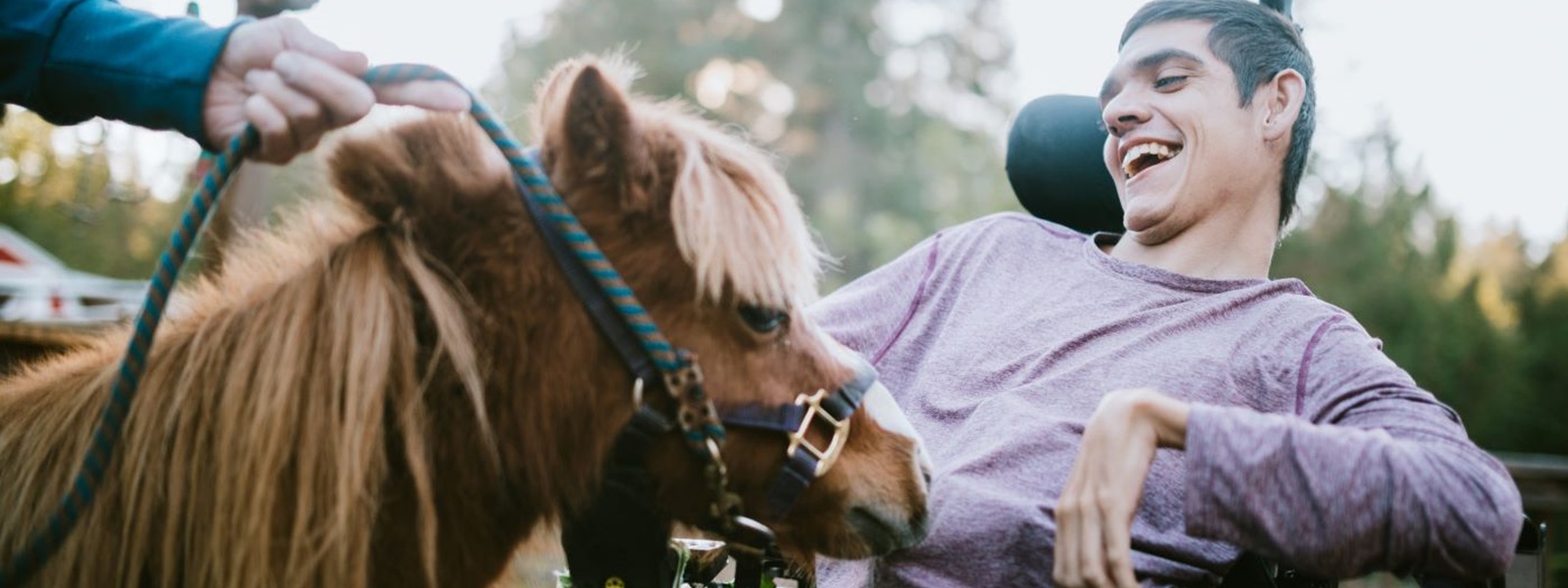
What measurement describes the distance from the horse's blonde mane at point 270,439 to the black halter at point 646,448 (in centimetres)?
19

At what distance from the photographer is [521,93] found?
67.7 ft

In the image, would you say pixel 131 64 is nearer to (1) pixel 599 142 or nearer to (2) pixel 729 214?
(1) pixel 599 142

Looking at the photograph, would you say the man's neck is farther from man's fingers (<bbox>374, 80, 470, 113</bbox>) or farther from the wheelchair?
man's fingers (<bbox>374, 80, 470, 113</bbox>)

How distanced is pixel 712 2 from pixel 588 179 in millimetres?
20558

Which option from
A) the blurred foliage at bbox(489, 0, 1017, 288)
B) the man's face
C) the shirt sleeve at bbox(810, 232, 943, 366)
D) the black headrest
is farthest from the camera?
the blurred foliage at bbox(489, 0, 1017, 288)

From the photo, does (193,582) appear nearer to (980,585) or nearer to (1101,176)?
(980,585)

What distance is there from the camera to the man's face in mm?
2188

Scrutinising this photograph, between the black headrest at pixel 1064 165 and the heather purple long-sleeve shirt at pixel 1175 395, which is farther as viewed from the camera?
the black headrest at pixel 1064 165

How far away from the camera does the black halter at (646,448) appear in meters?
→ 1.49

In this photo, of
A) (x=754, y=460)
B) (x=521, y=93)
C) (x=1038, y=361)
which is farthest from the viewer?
(x=521, y=93)

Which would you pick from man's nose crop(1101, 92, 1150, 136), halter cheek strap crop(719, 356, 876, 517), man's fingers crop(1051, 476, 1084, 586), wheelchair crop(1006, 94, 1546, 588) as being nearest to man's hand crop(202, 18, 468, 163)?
halter cheek strap crop(719, 356, 876, 517)

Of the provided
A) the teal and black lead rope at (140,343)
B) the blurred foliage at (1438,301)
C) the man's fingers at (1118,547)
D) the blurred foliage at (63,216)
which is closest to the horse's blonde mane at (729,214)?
the teal and black lead rope at (140,343)

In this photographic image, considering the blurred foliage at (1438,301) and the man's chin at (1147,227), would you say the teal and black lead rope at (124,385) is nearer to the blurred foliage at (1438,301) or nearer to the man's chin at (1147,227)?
the man's chin at (1147,227)

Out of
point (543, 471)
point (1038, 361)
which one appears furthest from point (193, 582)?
point (1038, 361)
